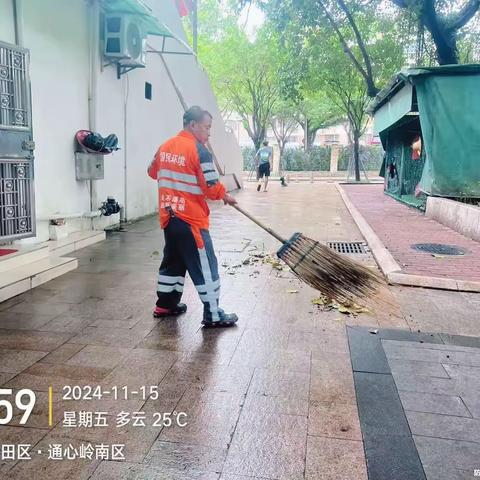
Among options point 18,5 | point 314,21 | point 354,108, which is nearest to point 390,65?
point 354,108

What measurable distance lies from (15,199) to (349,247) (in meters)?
4.43

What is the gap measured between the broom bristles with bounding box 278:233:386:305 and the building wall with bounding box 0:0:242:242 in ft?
10.9

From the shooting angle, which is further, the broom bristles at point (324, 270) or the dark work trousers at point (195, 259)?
the broom bristles at point (324, 270)

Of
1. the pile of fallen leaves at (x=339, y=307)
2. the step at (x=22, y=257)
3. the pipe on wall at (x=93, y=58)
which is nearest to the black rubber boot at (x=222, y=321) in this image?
the pile of fallen leaves at (x=339, y=307)

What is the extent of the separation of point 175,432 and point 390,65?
19.5 meters

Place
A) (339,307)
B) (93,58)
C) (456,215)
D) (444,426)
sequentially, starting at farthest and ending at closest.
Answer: (456,215), (93,58), (339,307), (444,426)

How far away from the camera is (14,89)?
184 inches

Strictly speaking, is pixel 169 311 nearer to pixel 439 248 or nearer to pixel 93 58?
pixel 439 248

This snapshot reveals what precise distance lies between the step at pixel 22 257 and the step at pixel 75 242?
0.66 meters

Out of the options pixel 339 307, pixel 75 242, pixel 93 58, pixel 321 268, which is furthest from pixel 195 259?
pixel 93 58

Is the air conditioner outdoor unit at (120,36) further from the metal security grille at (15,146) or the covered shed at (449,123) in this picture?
the covered shed at (449,123)

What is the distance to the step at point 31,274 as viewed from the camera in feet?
15.0

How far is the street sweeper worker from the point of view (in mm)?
3723

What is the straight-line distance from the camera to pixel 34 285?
4961 millimetres
